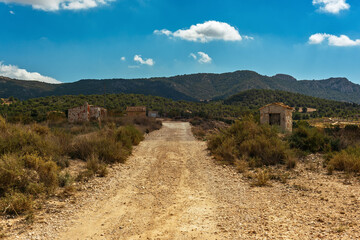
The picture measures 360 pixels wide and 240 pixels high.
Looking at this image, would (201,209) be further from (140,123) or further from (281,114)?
(140,123)

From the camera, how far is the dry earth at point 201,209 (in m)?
4.30

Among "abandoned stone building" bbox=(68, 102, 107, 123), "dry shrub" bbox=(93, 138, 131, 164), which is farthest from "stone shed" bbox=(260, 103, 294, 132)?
"abandoned stone building" bbox=(68, 102, 107, 123)

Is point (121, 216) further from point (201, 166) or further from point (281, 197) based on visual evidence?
point (201, 166)

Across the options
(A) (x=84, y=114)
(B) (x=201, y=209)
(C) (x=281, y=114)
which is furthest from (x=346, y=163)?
(A) (x=84, y=114)

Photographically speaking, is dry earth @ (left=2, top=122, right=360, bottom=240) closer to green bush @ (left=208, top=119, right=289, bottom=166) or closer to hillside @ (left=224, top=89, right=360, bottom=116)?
green bush @ (left=208, top=119, right=289, bottom=166)

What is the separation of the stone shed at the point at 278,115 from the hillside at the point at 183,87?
9542 centimetres

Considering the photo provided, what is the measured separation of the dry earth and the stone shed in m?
14.6

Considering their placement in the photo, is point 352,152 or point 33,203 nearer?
point 33,203

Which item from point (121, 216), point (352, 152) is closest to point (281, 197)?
point (121, 216)

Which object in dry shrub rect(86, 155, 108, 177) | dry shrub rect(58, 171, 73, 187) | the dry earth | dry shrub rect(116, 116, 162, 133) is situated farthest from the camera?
dry shrub rect(116, 116, 162, 133)

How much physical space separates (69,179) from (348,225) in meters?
6.29

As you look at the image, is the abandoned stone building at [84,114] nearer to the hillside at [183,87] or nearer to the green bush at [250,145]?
the green bush at [250,145]

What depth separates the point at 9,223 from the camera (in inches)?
180

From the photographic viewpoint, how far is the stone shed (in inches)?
871
